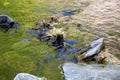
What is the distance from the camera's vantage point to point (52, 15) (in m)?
10.5

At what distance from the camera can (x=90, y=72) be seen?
6.07 metres

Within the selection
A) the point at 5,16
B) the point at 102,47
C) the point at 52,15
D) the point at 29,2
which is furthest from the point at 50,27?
the point at 29,2

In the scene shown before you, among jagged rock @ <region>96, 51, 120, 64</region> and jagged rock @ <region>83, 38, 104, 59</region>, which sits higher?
jagged rock @ <region>83, 38, 104, 59</region>

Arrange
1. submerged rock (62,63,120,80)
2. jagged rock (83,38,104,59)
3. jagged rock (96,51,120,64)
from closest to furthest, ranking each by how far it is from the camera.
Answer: submerged rock (62,63,120,80), jagged rock (96,51,120,64), jagged rock (83,38,104,59)

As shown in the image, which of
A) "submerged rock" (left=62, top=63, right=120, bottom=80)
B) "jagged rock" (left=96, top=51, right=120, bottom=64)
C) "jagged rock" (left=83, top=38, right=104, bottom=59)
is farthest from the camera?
"jagged rock" (left=83, top=38, right=104, bottom=59)

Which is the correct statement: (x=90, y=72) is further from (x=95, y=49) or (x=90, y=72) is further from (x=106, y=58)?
(x=95, y=49)

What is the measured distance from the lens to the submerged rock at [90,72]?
5.81 metres

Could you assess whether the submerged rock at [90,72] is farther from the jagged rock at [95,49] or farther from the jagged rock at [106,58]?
the jagged rock at [95,49]

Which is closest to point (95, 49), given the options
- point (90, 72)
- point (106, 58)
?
point (106, 58)

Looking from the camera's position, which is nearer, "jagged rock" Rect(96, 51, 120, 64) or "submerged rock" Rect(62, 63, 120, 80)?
"submerged rock" Rect(62, 63, 120, 80)

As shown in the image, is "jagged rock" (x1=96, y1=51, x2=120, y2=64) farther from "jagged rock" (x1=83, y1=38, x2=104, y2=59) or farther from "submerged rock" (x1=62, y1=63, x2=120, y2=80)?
"submerged rock" (x1=62, y1=63, x2=120, y2=80)

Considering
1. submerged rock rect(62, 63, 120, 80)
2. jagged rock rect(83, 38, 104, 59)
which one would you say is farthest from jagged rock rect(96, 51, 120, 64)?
submerged rock rect(62, 63, 120, 80)

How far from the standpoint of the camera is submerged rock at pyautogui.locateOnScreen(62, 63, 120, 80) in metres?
5.81

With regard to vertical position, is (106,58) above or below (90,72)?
below
